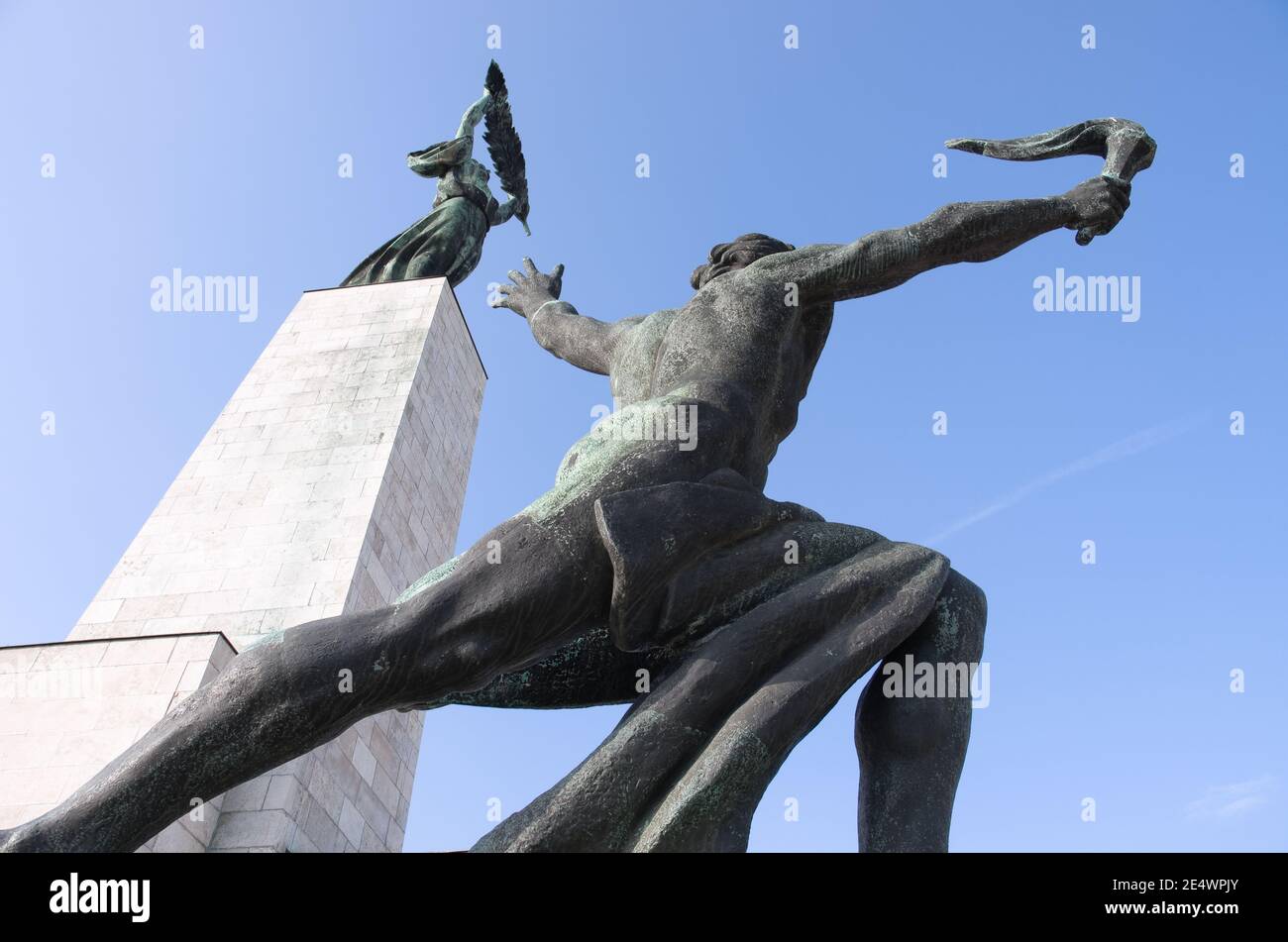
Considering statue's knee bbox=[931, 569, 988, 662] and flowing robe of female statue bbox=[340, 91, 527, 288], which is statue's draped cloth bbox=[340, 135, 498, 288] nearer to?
flowing robe of female statue bbox=[340, 91, 527, 288]

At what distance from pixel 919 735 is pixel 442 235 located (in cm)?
1104

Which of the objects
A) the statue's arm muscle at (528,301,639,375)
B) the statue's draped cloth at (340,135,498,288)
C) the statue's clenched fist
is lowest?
the statue's arm muscle at (528,301,639,375)

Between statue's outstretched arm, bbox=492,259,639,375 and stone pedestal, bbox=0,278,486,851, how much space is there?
11.9 ft

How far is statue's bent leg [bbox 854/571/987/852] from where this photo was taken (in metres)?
3.18

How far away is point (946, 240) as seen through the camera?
4.01 meters

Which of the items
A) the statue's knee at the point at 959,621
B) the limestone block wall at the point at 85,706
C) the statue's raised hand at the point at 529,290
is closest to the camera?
the statue's knee at the point at 959,621

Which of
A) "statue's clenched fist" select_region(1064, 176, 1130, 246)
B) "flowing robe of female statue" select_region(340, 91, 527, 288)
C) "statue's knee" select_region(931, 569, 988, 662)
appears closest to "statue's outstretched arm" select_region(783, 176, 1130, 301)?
"statue's clenched fist" select_region(1064, 176, 1130, 246)

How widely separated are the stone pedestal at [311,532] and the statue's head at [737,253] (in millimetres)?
4592

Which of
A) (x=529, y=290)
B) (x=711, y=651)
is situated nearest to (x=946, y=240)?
(x=711, y=651)

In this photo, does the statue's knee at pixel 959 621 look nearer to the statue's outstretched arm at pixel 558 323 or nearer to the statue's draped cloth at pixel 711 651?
the statue's draped cloth at pixel 711 651

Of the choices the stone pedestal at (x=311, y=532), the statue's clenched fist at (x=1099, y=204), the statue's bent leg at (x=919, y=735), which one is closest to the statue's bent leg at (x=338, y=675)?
the statue's bent leg at (x=919, y=735)

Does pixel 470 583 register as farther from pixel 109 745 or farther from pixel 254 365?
pixel 254 365

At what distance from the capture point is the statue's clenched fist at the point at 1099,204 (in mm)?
4105

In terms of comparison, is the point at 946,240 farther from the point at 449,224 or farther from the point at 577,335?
the point at 449,224
